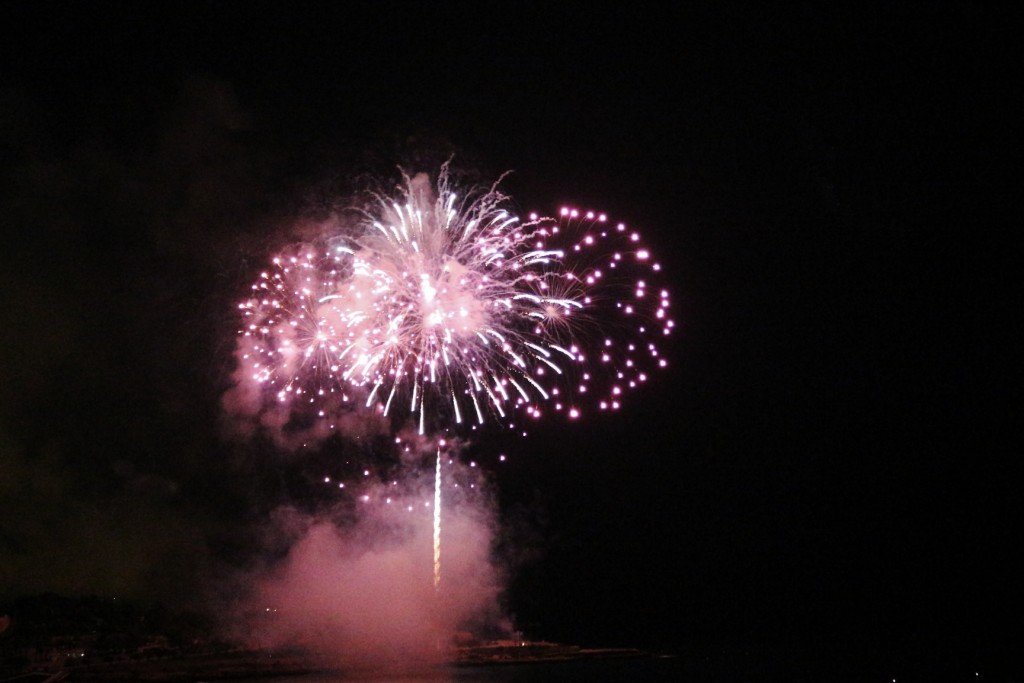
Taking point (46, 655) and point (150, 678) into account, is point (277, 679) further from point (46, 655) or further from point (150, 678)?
point (46, 655)

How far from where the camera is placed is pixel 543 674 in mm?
34875

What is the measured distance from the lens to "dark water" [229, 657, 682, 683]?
28.8m

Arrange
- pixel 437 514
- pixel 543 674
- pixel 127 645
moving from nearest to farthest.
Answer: pixel 437 514, pixel 127 645, pixel 543 674

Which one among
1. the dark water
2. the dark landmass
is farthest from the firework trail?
the dark landmass

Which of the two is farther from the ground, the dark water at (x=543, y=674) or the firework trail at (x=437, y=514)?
the firework trail at (x=437, y=514)

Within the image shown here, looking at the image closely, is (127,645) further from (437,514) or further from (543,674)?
(543,674)

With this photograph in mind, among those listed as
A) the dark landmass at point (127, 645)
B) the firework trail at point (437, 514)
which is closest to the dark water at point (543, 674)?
the dark landmass at point (127, 645)

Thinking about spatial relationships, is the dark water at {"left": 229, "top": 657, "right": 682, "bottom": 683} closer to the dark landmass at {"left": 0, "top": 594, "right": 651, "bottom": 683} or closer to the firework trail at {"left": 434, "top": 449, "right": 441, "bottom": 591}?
the dark landmass at {"left": 0, "top": 594, "right": 651, "bottom": 683}

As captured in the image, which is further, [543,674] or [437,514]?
[543,674]

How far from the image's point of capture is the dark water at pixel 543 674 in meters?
28.8

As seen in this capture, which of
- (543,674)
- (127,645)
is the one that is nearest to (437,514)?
(543,674)

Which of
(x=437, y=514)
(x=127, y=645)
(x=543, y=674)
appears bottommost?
(x=543, y=674)

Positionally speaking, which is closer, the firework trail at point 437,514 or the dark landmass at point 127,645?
the firework trail at point 437,514

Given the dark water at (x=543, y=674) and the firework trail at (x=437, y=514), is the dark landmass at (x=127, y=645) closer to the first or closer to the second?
the dark water at (x=543, y=674)
